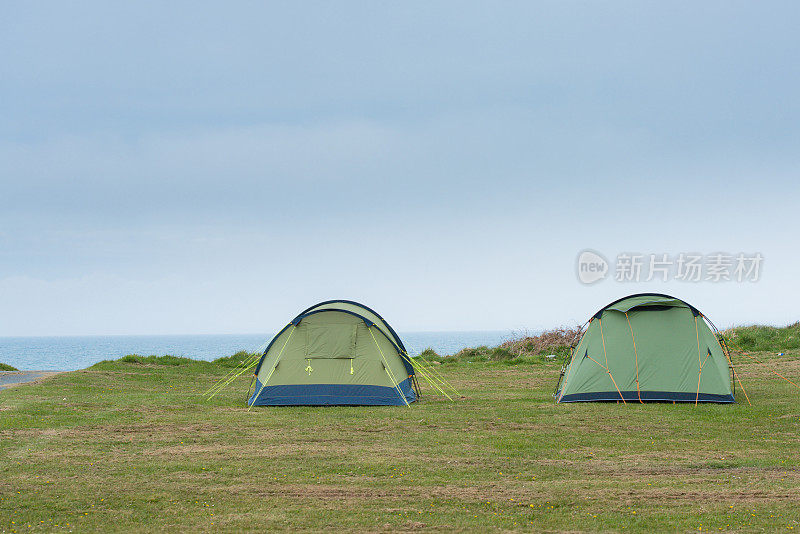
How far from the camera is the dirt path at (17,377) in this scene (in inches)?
767

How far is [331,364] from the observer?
15406 mm

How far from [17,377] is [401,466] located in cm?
1707

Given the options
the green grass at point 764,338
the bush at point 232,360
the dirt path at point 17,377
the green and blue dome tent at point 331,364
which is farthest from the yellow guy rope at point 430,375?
the green grass at point 764,338

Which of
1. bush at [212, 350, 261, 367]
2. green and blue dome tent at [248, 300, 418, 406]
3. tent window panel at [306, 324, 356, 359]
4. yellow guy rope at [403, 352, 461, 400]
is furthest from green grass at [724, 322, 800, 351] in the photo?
bush at [212, 350, 261, 367]

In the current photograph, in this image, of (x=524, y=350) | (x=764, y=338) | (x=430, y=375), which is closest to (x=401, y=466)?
(x=430, y=375)

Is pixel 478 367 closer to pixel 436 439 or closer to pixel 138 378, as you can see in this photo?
pixel 138 378

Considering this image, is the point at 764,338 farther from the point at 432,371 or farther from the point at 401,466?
the point at 401,466

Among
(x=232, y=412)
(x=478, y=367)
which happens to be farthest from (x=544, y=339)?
(x=232, y=412)

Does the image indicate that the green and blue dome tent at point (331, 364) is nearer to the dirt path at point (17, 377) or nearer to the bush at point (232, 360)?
the dirt path at point (17, 377)

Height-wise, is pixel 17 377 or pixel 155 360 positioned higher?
pixel 155 360

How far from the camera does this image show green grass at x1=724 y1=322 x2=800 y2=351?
2538 centimetres

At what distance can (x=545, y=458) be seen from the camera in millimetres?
9680

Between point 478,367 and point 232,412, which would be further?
point 478,367

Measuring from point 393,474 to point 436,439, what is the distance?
2.50 meters
